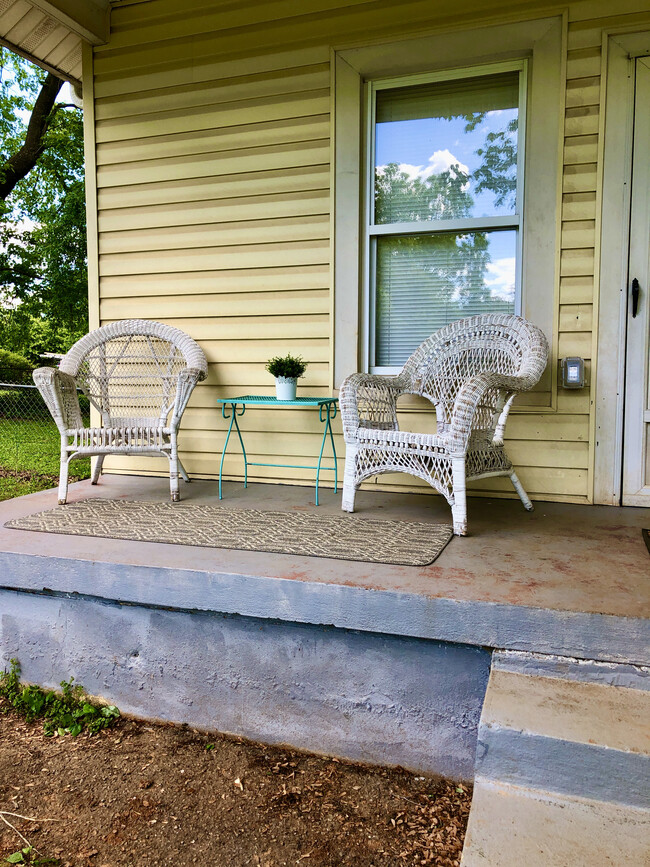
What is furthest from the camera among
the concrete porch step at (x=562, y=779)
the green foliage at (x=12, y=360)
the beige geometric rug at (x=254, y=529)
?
the green foliage at (x=12, y=360)

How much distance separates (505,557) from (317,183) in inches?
89.1

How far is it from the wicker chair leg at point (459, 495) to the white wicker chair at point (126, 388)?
54.5 inches

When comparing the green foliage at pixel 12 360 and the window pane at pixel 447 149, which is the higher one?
the window pane at pixel 447 149

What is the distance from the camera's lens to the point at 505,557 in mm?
2094

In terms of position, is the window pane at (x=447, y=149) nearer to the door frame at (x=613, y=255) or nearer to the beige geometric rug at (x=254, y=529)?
A: the door frame at (x=613, y=255)

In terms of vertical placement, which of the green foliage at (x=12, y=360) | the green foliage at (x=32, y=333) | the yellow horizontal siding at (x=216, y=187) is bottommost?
the green foliage at (x=12, y=360)

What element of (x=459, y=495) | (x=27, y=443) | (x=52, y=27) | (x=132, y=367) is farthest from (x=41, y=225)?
(x=459, y=495)

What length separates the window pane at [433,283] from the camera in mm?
3160

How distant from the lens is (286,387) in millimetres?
3131

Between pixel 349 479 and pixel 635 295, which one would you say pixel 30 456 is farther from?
pixel 635 295

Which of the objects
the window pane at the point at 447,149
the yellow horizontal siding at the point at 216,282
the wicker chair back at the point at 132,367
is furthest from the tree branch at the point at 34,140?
the window pane at the point at 447,149

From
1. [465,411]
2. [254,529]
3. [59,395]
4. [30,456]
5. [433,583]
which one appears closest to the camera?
[433,583]

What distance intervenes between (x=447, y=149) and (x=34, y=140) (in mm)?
7556

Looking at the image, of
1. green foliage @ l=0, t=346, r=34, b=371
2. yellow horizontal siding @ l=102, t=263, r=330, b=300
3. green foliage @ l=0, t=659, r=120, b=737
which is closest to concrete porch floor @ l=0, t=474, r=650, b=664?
green foliage @ l=0, t=659, r=120, b=737
